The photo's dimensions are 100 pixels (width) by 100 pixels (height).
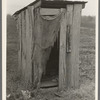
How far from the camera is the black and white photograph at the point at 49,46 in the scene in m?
3.88

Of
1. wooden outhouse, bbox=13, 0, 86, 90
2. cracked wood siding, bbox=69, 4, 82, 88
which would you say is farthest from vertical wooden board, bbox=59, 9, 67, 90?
cracked wood siding, bbox=69, 4, 82, 88

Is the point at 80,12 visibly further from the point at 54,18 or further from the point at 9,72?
the point at 9,72

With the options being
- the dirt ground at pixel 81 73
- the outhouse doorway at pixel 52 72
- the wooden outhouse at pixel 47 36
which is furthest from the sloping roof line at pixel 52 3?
the outhouse doorway at pixel 52 72

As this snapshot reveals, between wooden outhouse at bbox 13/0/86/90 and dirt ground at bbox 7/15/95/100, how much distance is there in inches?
4.4

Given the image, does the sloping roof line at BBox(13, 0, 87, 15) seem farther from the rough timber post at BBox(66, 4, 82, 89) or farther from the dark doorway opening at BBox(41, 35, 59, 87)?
the dark doorway opening at BBox(41, 35, 59, 87)

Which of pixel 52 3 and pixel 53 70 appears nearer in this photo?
pixel 52 3

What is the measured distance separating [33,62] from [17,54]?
29 cm

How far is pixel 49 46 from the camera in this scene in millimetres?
4164

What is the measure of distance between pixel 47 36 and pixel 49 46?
0.17m

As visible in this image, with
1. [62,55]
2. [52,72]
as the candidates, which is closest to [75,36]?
[62,55]

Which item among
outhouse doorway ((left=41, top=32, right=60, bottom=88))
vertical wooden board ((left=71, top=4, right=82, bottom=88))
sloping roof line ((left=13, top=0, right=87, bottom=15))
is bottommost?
outhouse doorway ((left=41, top=32, right=60, bottom=88))

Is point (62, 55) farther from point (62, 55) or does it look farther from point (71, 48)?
point (71, 48)

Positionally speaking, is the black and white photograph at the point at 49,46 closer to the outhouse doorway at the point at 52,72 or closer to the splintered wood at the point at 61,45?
the splintered wood at the point at 61,45

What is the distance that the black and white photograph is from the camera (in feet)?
12.7
